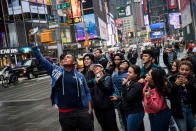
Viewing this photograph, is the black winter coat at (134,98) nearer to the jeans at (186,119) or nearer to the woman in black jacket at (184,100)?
the woman in black jacket at (184,100)

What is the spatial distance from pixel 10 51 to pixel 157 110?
3945 centimetres

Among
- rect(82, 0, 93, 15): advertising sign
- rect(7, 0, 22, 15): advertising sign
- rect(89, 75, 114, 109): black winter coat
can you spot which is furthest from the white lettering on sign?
rect(82, 0, 93, 15): advertising sign

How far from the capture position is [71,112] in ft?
13.2

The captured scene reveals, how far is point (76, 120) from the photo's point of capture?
13.3 feet

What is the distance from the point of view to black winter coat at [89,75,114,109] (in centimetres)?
490

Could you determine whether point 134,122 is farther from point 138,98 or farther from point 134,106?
point 138,98

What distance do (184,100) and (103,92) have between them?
152 centimetres

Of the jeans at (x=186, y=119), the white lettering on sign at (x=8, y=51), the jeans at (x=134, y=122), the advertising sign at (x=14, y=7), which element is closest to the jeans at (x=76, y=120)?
the jeans at (x=134, y=122)

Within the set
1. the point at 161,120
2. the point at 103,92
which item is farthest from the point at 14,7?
the point at 161,120

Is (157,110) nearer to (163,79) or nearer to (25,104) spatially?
(163,79)

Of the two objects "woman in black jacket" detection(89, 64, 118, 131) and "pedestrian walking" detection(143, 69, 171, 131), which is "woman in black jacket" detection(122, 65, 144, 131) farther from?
"woman in black jacket" detection(89, 64, 118, 131)

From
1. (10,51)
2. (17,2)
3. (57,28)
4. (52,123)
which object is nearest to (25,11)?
(17,2)

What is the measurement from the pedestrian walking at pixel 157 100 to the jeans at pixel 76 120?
3.20 ft

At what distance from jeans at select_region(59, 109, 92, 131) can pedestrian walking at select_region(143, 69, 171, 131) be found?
0.98 meters
